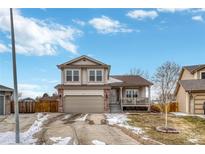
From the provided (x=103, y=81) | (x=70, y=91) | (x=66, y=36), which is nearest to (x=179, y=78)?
(x=103, y=81)

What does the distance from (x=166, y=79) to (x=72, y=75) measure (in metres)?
5.09

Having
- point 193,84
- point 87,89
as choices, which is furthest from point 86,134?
point 193,84

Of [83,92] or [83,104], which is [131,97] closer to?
[83,92]

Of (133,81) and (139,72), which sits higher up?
(139,72)

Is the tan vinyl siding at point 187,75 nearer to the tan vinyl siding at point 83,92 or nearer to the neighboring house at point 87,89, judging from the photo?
the neighboring house at point 87,89

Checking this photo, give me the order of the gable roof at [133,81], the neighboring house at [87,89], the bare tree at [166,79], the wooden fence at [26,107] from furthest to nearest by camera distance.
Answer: the gable roof at [133,81], the wooden fence at [26,107], the neighboring house at [87,89], the bare tree at [166,79]

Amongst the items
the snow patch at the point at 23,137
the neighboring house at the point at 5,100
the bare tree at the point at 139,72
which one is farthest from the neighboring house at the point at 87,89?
the snow patch at the point at 23,137

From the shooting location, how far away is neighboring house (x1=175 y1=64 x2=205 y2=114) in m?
16.1

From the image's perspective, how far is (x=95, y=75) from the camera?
16656mm

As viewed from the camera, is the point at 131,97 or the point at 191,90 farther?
the point at 131,97

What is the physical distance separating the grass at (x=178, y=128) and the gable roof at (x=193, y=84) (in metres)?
2.84

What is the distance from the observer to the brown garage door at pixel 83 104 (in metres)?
15.8

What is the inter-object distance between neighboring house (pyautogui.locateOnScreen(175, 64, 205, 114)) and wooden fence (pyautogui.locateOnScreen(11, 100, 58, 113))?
709 centimetres
